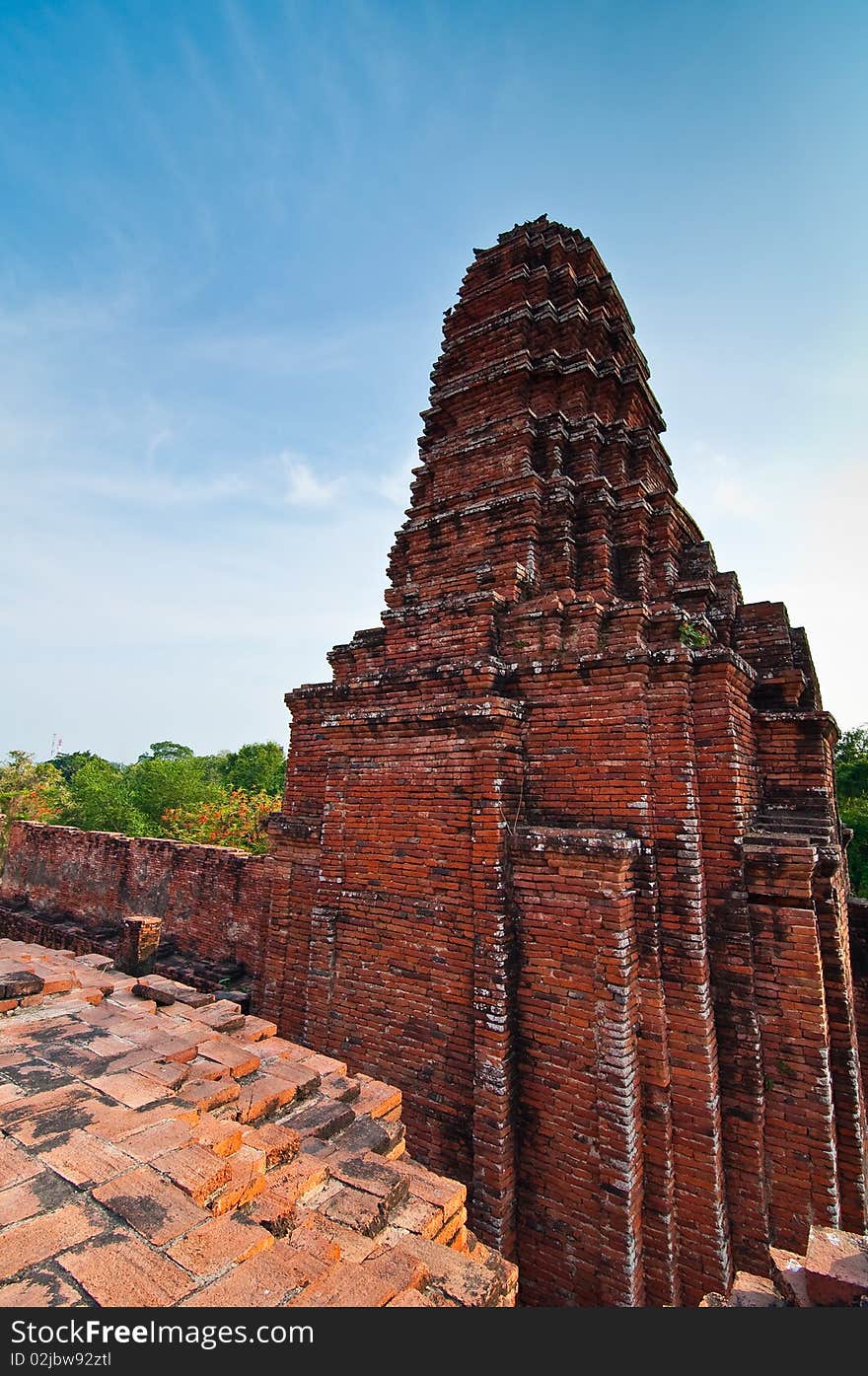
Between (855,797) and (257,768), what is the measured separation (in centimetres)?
2757

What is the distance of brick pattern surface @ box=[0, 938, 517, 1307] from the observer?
7.37 feet

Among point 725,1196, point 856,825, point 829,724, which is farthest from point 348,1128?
point 856,825

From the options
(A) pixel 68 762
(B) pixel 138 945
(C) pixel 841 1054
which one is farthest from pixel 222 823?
(A) pixel 68 762

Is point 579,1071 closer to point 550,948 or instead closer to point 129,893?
point 550,948

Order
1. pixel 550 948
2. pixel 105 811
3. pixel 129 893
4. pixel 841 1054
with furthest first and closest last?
pixel 105 811 → pixel 129 893 → pixel 841 1054 → pixel 550 948

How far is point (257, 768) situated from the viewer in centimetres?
3362

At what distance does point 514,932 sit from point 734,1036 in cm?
182

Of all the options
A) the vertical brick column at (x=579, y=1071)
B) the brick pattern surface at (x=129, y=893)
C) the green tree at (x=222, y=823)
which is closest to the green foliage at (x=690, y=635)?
the vertical brick column at (x=579, y=1071)

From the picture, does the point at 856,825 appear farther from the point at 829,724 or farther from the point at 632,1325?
the point at 632,1325

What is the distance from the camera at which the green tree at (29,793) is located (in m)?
20.6

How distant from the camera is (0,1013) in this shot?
4.67 metres

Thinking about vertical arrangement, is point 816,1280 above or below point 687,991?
below

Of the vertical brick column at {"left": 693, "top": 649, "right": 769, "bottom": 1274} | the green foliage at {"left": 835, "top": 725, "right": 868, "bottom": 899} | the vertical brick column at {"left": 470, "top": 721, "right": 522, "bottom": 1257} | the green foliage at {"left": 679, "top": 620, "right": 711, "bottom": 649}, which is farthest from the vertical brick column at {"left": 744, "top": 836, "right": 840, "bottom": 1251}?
the green foliage at {"left": 835, "top": 725, "right": 868, "bottom": 899}

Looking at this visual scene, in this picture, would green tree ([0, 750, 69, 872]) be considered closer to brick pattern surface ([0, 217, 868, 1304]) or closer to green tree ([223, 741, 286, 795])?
green tree ([223, 741, 286, 795])
